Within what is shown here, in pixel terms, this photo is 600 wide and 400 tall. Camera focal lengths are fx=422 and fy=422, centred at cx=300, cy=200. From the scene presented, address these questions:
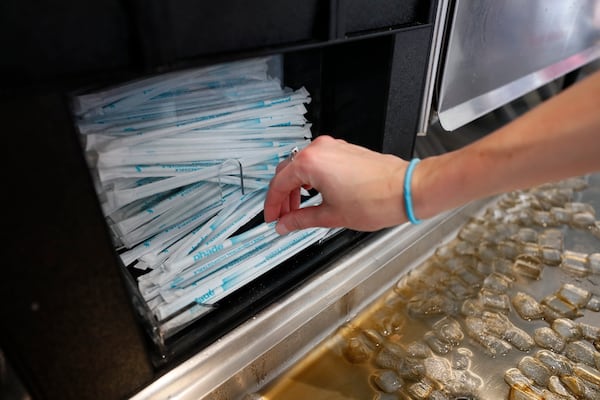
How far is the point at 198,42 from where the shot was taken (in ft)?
1.82

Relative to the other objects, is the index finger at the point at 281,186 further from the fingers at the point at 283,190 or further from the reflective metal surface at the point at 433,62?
the reflective metal surface at the point at 433,62

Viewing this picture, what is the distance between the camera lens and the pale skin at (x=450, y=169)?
512 millimetres

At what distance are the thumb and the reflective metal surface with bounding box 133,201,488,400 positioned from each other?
8.8 inches

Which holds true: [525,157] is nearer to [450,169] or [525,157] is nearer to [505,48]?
[450,169]

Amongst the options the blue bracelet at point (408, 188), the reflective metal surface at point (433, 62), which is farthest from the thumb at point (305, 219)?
the reflective metal surface at point (433, 62)

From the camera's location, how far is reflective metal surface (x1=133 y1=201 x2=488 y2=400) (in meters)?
0.78

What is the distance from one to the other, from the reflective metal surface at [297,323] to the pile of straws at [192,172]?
0.29 feet

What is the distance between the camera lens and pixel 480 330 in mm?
1009

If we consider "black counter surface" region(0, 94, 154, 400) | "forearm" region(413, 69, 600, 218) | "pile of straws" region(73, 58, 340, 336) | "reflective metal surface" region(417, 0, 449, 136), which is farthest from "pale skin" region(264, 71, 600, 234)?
"reflective metal surface" region(417, 0, 449, 136)

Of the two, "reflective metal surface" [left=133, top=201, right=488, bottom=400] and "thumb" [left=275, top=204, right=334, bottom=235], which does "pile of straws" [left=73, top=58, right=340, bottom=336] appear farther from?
"thumb" [left=275, top=204, right=334, bottom=235]

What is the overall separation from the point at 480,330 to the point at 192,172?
77 cm

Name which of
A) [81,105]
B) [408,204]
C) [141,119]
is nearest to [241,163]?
[141,119]

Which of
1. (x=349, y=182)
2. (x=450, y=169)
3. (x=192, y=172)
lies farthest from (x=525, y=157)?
(x=192, y=172)

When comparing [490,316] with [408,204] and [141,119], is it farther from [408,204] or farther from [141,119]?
[141,119]
